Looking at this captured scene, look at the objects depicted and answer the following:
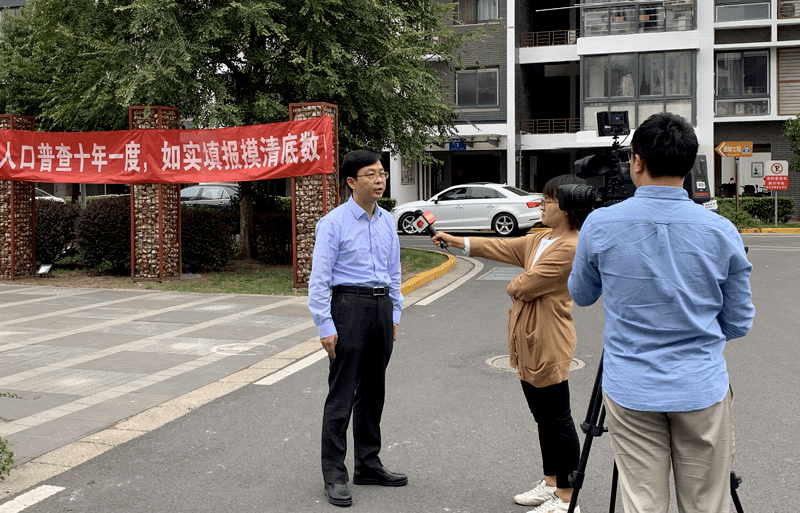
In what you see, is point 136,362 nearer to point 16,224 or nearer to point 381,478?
point 381,478

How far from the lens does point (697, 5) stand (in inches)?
1206

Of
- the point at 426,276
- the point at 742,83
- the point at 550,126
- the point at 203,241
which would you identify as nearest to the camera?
the point at 426,276

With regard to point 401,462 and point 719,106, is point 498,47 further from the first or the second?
point 401,462

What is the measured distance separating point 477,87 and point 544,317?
3019cm

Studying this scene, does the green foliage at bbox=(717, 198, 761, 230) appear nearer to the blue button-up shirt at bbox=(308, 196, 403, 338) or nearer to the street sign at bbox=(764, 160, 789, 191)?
the street sign at bbox=(764, 160, 789, 191)

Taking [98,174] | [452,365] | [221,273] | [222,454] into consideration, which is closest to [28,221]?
[98,174]

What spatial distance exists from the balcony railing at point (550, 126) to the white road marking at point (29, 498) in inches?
1215

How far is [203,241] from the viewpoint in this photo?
14.8 m

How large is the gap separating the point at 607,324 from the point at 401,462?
2.33 meters

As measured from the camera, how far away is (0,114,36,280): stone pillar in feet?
47.4

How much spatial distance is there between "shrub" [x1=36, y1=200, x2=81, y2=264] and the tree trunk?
2.97m

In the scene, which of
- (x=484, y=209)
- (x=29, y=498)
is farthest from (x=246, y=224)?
(x=29, y=498)

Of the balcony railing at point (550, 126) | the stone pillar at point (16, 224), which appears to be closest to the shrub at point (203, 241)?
the stone pillar at point (16, 224)

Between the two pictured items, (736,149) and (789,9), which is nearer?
(736,149)
